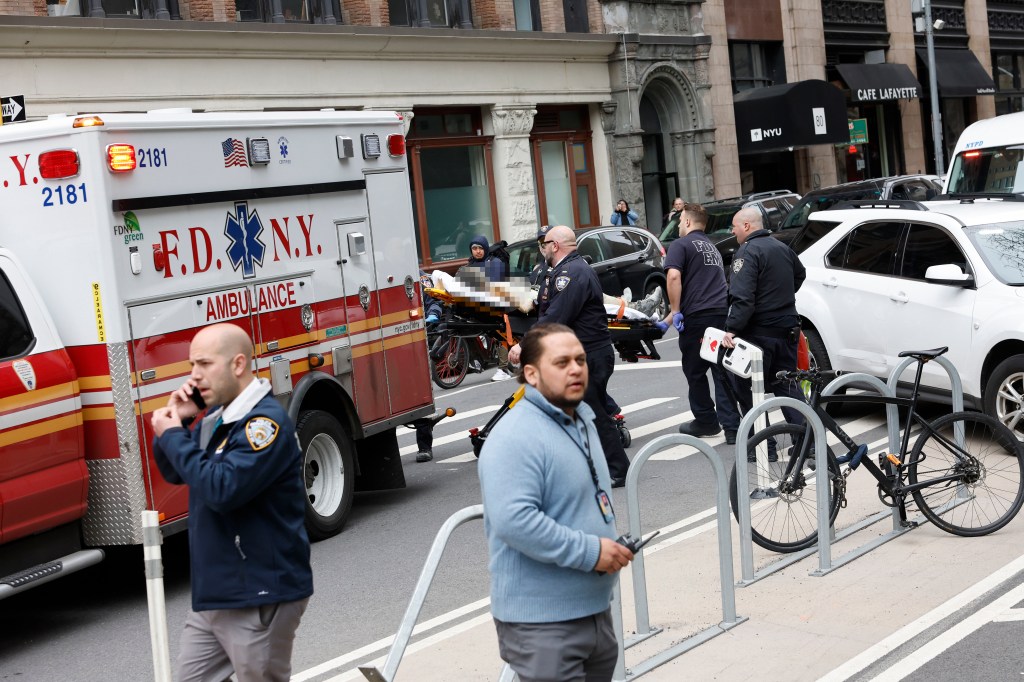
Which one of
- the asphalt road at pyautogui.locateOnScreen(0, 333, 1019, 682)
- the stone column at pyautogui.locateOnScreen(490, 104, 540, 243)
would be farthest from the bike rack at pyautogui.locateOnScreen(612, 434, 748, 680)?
the stone column at pyautogui.locateOnScreen(490, 104, 540, 243)

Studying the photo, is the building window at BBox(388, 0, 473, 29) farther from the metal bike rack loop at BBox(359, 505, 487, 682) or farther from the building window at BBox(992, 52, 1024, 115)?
the building window at BBox(992, 52, 1024, 115)

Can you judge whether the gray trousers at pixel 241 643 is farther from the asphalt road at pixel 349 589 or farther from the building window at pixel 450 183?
the building window at pixel 450 183

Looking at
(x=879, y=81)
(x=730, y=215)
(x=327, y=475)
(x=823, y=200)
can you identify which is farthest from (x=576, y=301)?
(x=879, y=81)

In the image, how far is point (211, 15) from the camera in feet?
74.2

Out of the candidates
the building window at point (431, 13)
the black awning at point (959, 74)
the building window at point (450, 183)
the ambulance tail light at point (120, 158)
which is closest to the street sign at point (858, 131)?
the black awning at point (959, 74)

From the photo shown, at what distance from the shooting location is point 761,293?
33.6ft

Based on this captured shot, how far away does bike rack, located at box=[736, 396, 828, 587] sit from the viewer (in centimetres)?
702

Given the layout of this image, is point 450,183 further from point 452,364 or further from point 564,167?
point 452,364

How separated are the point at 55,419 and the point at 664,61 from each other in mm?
26943

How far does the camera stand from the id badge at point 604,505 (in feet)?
14.2

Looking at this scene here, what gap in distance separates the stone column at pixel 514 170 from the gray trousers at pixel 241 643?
79.4 feet

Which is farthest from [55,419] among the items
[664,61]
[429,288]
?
[664,61]

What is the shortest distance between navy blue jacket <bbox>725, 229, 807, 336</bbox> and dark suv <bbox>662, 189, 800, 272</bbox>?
51.5ft

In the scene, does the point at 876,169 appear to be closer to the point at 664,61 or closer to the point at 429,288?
the point at 664,61
